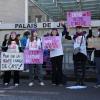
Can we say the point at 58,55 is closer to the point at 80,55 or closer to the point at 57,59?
the point at 57,59

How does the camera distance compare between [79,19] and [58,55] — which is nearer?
[58,55]

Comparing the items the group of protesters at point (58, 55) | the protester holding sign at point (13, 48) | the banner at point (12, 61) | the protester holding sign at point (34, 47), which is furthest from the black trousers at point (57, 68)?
the protester holding sign at point (13, 48)

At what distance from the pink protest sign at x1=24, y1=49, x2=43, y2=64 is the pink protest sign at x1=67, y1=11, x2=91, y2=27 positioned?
3290 millimetres

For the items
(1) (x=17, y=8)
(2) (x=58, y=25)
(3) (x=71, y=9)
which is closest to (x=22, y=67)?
(2) (x=58, y=25)

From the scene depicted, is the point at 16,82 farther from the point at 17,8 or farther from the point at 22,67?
the point at 17,8

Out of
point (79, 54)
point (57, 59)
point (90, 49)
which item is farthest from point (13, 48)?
point (90, 49)

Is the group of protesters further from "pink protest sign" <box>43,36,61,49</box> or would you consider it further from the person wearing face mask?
"pink protest sign" <box>43,36,61,49</box>

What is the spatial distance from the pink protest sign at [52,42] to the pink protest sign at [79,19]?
3.19 metres

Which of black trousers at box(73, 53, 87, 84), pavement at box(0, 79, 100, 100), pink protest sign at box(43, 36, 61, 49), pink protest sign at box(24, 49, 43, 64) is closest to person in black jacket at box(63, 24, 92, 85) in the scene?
black trousers at box(73, 53, 87, 84)

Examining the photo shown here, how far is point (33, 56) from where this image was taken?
15477 millimetres

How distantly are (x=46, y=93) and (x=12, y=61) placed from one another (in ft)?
9.10

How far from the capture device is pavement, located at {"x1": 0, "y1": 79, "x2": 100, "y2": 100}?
12633 mm

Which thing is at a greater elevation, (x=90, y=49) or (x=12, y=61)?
(x=90, y=49)

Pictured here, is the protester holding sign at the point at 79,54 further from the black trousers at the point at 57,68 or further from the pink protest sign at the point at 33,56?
the pink protest sign at the point at 33,56
